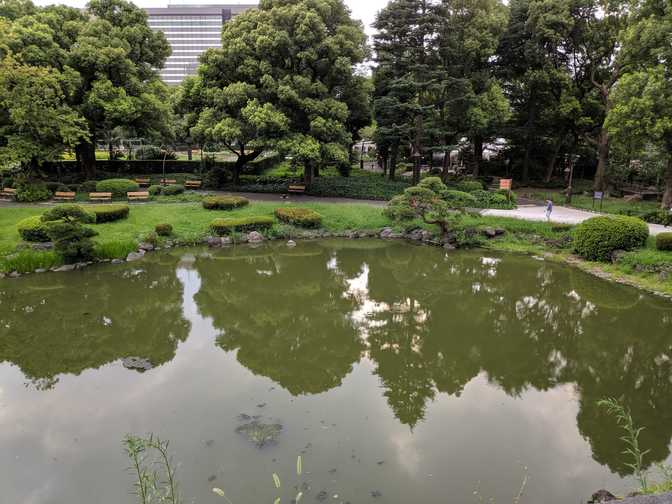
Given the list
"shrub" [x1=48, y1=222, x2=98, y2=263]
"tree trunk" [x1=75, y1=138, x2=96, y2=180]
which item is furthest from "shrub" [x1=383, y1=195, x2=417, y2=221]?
"tree trunk" [x1=75, y1=138, x2=96, y2=180]

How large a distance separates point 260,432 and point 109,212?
14938mm

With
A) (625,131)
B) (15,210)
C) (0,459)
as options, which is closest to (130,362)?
(0,459)

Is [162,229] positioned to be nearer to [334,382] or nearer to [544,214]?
[334,382]

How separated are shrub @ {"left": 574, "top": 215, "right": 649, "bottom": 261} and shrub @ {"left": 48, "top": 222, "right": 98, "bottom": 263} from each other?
17.3 m

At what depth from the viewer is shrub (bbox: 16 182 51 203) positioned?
21.3 meters

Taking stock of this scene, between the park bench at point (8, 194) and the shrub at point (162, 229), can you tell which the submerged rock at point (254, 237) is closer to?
the shrub at point (162, 229)

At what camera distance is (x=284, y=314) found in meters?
12.0

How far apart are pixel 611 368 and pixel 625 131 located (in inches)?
573

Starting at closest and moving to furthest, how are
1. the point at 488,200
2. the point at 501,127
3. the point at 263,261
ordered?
the point at 263,261 < the point at 488,200 < the point at 501,127

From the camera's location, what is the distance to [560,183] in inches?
1227

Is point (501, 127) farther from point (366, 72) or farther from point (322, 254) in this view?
point (322, 254)

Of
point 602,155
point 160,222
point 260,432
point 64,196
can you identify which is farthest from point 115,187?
point 602,155

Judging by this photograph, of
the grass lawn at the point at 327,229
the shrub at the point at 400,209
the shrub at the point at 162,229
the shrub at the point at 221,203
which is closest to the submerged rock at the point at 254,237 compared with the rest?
the grass lawn at the point at 327,229

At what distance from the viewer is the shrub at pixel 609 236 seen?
51.1ft
